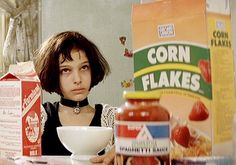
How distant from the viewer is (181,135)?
0.58 m

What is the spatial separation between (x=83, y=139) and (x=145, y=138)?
0.95 ft

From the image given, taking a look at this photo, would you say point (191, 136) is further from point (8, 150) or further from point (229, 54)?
point (8, 150)

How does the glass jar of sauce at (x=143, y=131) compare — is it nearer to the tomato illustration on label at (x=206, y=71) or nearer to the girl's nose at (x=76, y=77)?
the tomato illustration on label at (x=206, y=71)

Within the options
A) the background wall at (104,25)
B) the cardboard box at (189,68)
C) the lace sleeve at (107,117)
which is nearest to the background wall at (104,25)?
the background wall at (104,25)

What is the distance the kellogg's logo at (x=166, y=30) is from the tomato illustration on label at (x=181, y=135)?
0.45 feet

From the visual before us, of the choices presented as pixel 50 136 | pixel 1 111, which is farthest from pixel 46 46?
pixel 1 111

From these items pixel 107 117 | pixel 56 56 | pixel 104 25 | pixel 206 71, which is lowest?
pixel 107 117

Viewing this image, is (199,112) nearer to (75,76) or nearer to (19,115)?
(19,115)

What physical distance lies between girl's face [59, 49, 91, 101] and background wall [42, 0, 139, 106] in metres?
0.40

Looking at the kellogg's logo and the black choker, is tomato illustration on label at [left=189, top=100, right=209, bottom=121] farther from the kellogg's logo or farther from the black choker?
the black choker

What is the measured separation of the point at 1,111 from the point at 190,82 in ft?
1.30

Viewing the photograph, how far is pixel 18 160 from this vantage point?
0.72 metres

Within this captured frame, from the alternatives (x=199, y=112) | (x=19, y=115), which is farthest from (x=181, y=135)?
(x=19, y=115)

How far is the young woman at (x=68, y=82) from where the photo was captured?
147 cm
